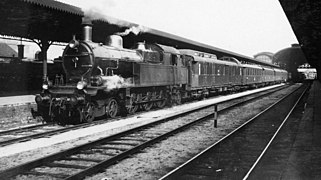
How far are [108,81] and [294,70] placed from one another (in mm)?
64700

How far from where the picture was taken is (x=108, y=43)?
13.9 metres

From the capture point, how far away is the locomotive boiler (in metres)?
11.5

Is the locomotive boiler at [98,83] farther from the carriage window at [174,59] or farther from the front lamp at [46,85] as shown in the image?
the carriage window at [174,59]

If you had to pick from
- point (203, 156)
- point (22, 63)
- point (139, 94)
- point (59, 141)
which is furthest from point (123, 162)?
point (22, 63)

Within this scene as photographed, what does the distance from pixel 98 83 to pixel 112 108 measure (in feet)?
5.80

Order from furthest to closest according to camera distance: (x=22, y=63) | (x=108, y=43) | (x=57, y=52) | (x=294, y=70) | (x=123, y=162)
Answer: (x=294, y=70) → (x=57, y=52) → (x=22, y=63) → (x=108, y=43) → (x=123, y=162)

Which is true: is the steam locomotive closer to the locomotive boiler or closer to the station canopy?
the locomotive boiler

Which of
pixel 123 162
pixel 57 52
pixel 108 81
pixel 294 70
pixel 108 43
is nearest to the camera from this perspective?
pixel 123 162

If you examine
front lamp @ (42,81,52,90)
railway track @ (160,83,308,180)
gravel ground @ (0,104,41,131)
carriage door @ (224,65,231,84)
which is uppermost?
carriage door @ (224,65,231,84)

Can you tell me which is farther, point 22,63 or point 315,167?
point 22,63

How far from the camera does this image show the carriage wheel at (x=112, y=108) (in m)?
12.7

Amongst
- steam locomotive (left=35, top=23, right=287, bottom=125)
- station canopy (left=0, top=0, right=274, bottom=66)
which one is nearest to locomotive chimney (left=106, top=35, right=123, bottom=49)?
steam locomotive (left=35, top=23, right=287, bottom=125)

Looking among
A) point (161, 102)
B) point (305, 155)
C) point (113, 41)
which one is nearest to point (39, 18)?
point (113, 41)

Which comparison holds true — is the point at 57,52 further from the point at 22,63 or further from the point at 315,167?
the point at 315,167
